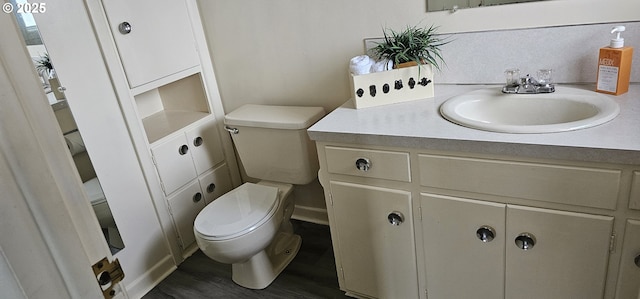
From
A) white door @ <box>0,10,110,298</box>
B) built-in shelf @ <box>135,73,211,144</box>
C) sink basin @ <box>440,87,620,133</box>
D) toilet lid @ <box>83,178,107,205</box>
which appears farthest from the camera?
built-in shelf @ <box>135,73,211,144</box>

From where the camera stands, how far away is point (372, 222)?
1.67 m

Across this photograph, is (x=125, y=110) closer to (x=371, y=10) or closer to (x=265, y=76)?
(x=265, y=76)

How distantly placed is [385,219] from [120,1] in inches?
58.3

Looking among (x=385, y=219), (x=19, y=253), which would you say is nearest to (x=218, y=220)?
(x=385, y=219)

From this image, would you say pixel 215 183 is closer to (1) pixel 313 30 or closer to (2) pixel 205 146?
(2) pixel 205 146

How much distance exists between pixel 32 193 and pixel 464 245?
1324mm

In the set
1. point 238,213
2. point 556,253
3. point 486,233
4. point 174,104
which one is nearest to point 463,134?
point 486,233

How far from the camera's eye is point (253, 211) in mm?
1984

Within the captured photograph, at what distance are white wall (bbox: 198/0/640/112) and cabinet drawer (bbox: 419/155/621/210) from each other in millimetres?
594

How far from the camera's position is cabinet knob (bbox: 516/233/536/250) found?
1353 mm

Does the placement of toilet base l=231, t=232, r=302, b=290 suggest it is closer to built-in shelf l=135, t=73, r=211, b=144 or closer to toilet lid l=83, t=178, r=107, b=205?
toilet lid l=83, t=178, r=107, b=205

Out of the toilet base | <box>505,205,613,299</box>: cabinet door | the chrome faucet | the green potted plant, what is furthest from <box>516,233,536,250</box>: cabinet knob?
the toilet base

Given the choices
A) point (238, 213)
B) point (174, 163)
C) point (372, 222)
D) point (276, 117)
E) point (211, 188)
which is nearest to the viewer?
point (372, 222)

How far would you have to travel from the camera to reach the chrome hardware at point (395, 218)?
158 centimetres
